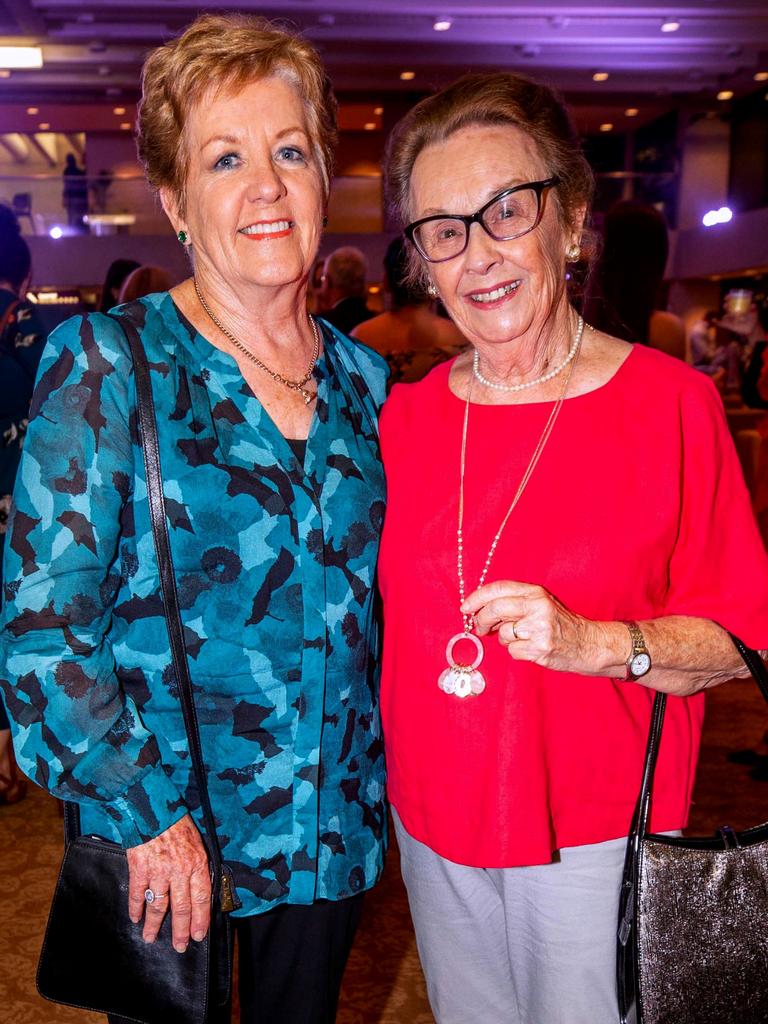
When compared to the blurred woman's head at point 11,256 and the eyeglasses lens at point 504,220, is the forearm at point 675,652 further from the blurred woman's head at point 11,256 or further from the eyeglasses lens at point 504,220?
the blurred woman's head at point 11,256

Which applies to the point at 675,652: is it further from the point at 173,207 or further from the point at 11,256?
the point at 11,256

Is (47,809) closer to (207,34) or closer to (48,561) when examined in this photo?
(48,561)

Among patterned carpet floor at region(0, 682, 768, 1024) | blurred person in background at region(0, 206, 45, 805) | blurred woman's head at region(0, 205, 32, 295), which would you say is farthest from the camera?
blurred woman's head at region(0, 205, 32, 295)

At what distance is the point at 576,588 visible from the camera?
155 centimetres

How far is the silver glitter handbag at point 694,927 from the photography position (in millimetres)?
1489

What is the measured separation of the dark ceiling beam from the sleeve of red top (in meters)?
12.6

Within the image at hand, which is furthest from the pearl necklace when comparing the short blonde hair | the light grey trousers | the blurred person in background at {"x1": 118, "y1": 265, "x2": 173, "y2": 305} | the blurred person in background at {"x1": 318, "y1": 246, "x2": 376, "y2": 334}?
the blurred person in background at {"x1": 318, "y1": 246, "x2": 376, "y2": 334}

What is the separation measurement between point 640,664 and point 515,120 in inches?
36.3

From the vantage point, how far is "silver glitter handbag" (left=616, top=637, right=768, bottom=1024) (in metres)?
1.49

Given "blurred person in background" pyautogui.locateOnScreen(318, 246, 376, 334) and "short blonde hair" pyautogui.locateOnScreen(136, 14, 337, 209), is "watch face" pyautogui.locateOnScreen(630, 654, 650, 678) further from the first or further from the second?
"blurred person in background" pyautogui.locateOnScreen(318, 246, 376, 334)

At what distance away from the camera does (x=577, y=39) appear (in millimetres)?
13625

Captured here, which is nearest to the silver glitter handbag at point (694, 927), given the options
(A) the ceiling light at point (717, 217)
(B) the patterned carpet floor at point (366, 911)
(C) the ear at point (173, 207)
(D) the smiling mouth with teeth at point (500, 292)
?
(D) the smiling mouth with teeth at point (500, 292)

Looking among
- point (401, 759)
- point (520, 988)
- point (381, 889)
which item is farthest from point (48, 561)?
point (381, 889)

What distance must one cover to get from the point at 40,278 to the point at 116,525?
Result: 604 inches
